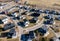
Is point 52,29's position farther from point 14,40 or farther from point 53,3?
point 53,3

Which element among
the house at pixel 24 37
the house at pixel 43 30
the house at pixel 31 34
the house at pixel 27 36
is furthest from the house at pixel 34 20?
the house at pixel 24 37

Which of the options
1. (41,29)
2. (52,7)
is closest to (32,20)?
(41,29)

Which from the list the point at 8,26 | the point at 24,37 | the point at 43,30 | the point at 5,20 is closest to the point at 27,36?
the point at 24,37

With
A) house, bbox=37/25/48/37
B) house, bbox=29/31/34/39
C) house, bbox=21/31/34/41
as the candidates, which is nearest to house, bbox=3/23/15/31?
house, bbox=21/31/34/41

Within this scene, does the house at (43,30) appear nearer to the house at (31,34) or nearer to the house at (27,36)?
the house at (31,34)

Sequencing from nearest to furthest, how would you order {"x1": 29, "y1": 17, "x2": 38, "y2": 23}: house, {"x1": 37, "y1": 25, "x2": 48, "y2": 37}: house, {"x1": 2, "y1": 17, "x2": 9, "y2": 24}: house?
1. {"x1": 37, "y1": 25, "x2": 48, "y2": 37}: house
2. {"x1": 2, "y1": 17, "x2": 9, "y2": 24}: house
3. {"x1": 29, "y1": 17, "x2": 38, "y2": 23}: house

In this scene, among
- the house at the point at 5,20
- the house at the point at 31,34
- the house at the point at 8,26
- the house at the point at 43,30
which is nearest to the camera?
the house at the point at 31,34

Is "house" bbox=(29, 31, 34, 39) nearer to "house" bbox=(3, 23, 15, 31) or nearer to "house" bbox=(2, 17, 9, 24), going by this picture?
"house" bbox=(3, 23, 15, 31)

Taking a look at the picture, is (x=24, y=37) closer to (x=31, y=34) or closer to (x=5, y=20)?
(x=31, y=34)

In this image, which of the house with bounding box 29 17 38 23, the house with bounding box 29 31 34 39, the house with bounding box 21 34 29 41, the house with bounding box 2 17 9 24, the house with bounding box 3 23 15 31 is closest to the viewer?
the house with bounding box 21 34 29 41

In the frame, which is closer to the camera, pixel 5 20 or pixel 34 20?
pixel 5 20

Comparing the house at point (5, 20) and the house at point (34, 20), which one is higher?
the house at point (5, 20)
